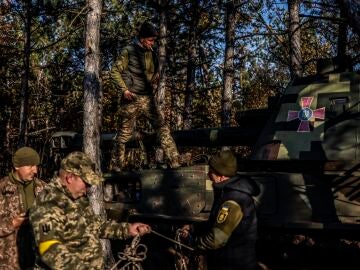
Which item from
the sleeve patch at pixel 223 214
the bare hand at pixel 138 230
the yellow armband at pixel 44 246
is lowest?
the bare hand at pixel 138 230

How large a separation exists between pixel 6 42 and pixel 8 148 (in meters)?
4.98

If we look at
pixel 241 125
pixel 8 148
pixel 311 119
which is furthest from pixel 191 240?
pixel 8 148

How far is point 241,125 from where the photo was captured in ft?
30.9

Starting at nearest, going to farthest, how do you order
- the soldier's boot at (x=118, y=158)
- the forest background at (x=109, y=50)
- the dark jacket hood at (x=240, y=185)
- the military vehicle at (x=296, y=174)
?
the dark jacket hood at (x=240, y=185)
the military vehicle at (x=296, y=174)
the soldier's boot at (x=118, y=158)
the forest background at (x=109, y=50)

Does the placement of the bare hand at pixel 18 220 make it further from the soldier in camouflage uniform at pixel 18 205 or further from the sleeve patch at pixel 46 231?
the sleeve patch at pixel 46 231

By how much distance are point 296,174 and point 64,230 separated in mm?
3445

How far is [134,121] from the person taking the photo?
8.78 metres

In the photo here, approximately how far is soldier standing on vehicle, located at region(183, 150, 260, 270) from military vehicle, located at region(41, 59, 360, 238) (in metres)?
1.69

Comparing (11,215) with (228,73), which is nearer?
(11,215)

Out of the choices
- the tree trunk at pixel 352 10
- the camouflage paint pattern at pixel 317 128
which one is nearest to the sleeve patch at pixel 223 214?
the tree trunk at pixel 352 10

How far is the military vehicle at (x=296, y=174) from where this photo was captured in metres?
6.59

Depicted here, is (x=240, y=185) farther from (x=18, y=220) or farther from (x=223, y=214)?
(x=18, y=220)

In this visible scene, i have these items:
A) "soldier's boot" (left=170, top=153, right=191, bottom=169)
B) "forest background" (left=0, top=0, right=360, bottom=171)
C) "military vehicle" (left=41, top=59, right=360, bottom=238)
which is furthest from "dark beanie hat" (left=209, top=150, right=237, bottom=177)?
"forest background" (left=0, top=0, right=360, bottom=171)

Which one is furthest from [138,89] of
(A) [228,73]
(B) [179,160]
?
(A) [228,73]
